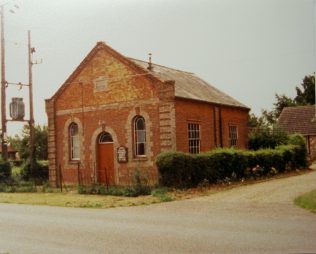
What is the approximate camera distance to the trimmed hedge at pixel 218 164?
18.9m

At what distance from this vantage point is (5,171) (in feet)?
85.9

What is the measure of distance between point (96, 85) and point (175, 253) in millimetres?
17340

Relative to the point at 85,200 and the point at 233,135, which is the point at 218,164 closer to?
the point at 85,200

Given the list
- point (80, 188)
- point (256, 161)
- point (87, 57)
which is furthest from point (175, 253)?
point (87, 57)

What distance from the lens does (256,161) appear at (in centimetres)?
2358

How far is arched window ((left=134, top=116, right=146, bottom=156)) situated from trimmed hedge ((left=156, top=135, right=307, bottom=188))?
3.40m

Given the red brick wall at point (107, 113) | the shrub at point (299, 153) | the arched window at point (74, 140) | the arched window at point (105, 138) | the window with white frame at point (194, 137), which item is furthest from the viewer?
the shrub at point (299, 153)

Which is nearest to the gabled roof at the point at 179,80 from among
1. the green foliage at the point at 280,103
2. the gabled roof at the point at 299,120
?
the gabled roof at the point at 299,120

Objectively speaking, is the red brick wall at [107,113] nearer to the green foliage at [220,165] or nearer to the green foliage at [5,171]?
the green foliage at [220,165]

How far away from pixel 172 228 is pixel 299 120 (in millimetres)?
31486

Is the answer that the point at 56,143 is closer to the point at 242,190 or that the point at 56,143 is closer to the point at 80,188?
the point at 80,188

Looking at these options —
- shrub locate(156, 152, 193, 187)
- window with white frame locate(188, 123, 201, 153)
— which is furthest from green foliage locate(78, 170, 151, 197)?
window with white frame locate(188, 123, 201, 153)

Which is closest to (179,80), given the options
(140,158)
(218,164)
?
(140,158)

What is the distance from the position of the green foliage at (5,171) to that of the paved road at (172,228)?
1017 centimetres
